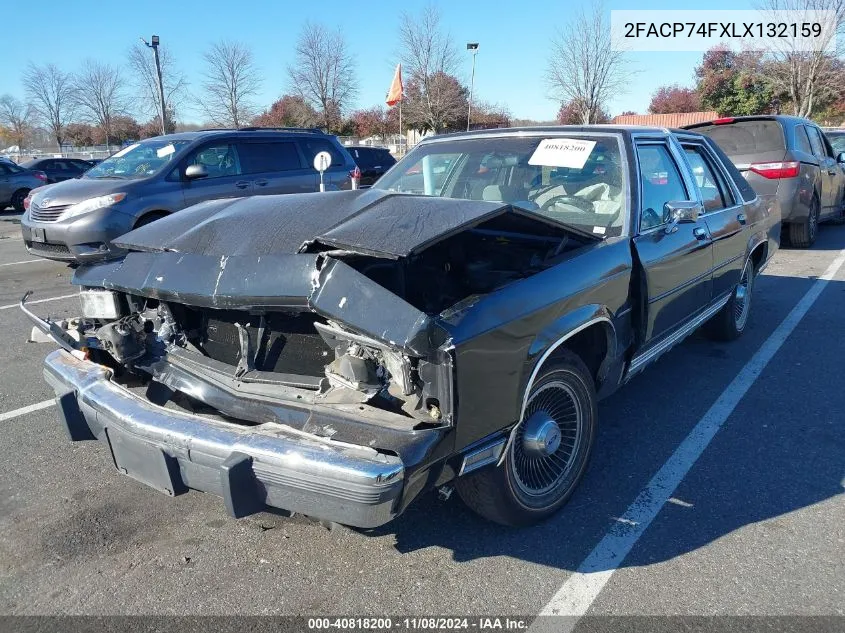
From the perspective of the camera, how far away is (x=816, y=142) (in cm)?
1049

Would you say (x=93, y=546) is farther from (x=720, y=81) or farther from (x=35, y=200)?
(x=720, y=81)

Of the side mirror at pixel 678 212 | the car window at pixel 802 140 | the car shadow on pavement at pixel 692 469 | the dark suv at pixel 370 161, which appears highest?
the side mirror at pixel 678 212

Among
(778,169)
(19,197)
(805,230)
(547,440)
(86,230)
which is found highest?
(778,169)

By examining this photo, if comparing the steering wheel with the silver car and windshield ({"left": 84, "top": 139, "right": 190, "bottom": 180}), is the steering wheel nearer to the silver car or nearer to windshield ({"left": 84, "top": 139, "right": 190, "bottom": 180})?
windshield ({"left": 84, "top": 139, "right": 190, "bottom": 180})

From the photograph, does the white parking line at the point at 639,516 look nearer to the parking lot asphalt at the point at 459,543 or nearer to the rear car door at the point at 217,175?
the parking lot asphalt at the point at 459,543

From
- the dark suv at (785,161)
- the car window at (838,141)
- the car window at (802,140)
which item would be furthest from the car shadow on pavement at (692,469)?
the car window at (838,141)

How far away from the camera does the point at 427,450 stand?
7.04 ft

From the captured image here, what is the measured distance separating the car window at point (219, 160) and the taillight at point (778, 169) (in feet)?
25.1

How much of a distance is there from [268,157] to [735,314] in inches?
268

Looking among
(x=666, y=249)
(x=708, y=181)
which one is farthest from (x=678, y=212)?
(x=708, y=181)

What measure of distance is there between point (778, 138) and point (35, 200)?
10621 millimetres

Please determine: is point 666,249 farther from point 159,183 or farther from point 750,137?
point 750,137

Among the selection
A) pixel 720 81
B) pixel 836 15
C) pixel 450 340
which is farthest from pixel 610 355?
pixel 720 81

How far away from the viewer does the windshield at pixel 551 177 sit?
3.65 meters
